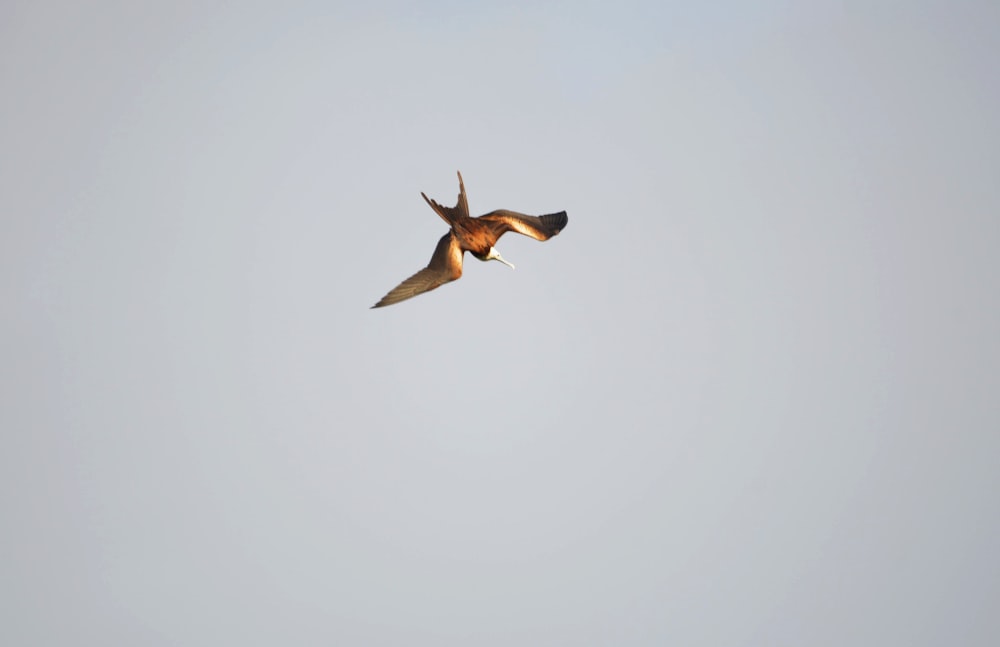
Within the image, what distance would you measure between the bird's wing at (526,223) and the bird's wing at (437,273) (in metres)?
1.47

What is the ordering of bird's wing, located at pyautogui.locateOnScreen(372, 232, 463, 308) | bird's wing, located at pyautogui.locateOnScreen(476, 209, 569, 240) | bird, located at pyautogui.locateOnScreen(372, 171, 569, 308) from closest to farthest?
bird's wing, located at pyautogui.locateOnScreen(372, 232, 463, 308)
bird, located at pyautogui.locateOnScreen(372, 171, 569, 308)
bird's wing, located at pyautogui.locateOnScreen(476, 209, 569, 240)

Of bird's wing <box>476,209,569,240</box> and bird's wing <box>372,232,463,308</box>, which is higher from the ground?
bird's wing <box>476,209,569,240</box>

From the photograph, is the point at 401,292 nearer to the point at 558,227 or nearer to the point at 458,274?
the point at 458,274

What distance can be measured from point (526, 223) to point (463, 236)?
272cm

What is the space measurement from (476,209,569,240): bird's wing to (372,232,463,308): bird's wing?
4.82 ft

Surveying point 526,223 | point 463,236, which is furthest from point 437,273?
point 526,223

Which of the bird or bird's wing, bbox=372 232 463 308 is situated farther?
the bird

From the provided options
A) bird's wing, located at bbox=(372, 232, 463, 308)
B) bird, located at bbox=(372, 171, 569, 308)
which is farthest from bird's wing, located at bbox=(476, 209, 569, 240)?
bird's wing, located at bbox=(372, 232, 463, 308)

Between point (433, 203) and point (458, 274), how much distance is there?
2.12 meters

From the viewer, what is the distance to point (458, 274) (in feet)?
116

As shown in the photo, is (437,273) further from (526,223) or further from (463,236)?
(526,223)

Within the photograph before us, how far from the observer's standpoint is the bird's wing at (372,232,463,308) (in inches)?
1307

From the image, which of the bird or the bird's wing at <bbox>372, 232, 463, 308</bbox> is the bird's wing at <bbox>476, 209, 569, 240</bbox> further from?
the bird's wing at <bbox>372, 232, 463, 308</bbox>

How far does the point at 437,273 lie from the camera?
34781mm
